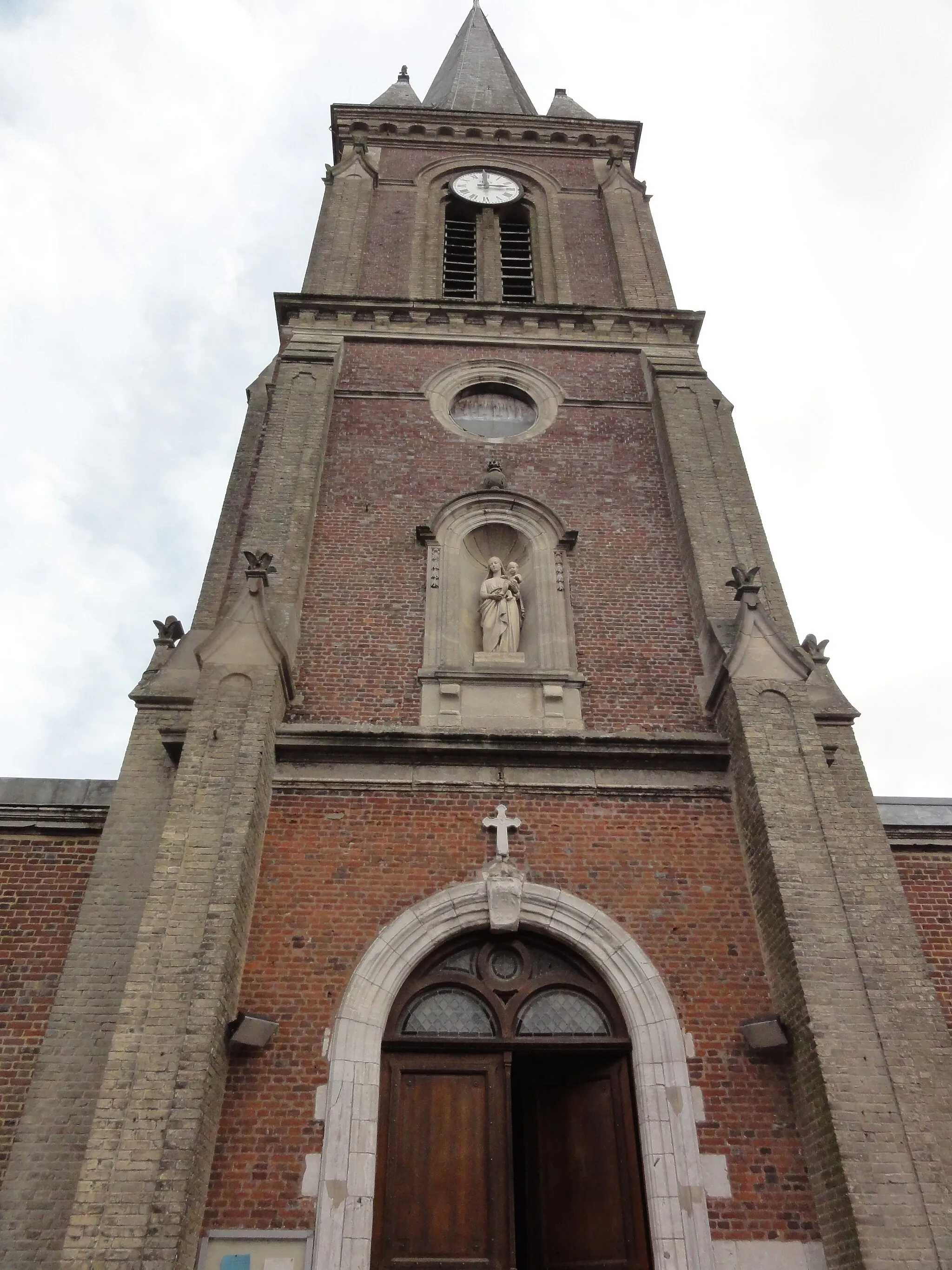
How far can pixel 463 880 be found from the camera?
28.9ft

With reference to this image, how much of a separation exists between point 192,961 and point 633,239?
14760mm

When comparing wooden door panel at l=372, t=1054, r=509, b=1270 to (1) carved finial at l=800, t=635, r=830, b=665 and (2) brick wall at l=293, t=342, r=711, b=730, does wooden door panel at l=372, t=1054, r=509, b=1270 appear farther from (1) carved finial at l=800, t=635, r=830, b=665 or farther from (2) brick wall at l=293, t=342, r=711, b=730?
(1) carved finial at l=800, t=635, r=830, b=665

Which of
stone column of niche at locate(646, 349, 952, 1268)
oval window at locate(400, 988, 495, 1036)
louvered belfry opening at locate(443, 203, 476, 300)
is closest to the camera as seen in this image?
stone column of niche at locate(646, 349, 952, 1268)

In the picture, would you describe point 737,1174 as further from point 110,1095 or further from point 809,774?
point 110,1095

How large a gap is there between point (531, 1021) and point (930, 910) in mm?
3985

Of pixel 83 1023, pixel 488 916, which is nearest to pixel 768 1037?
pixel 488 916

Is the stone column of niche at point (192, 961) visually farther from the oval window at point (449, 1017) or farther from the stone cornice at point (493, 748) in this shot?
the oval window at point (449, 1017)

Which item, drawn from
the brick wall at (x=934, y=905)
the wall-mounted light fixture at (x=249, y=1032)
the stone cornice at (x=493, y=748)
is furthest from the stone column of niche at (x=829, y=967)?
the wall-mounted light fixture at (x=249, y=1032)

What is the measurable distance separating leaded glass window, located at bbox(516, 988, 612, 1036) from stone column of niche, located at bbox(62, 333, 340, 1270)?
2424 millimetres

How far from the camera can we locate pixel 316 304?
1513cm

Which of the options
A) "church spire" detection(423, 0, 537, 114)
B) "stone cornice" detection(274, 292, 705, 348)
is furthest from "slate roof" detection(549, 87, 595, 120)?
"stone cornice" detection(274, 292, 705, 348)

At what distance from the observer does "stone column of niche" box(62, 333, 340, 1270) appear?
21.3 ft

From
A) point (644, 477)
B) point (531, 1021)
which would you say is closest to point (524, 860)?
point (531, 1021)

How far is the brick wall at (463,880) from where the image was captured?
24.1 feet
